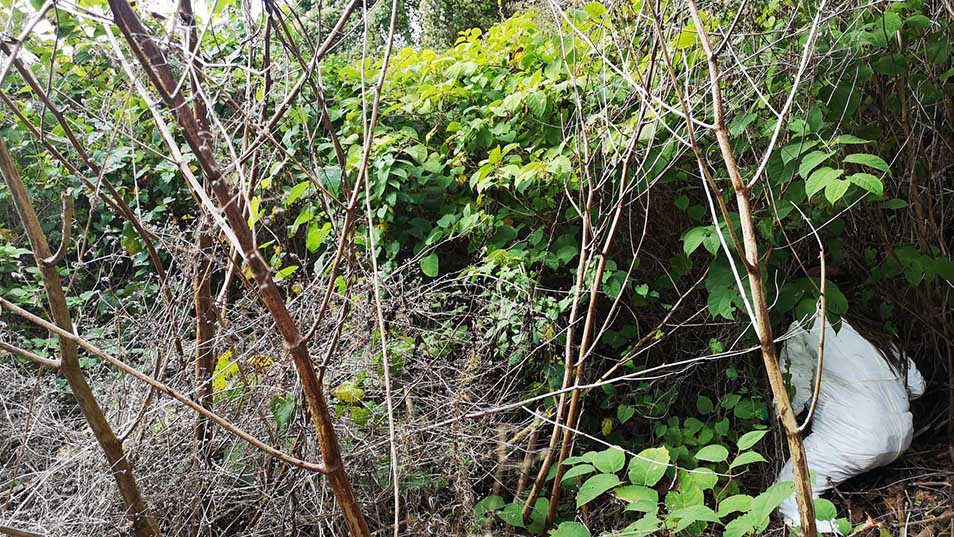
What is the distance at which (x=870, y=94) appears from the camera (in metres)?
2.91

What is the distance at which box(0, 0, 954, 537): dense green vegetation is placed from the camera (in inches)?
82.0

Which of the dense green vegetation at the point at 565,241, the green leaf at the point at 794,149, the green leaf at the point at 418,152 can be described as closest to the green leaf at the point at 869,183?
the dense green vegetation at the point at 565,241

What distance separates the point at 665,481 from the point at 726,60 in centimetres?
179

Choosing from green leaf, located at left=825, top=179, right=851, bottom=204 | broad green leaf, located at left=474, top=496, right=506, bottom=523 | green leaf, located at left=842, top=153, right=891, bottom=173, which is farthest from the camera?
broad green leaf, located at left=474, top=496, right=506, bottom=523

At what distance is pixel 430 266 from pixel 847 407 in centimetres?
182

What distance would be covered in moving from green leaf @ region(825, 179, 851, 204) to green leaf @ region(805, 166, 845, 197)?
0.03 metres

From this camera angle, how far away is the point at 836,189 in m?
2.05

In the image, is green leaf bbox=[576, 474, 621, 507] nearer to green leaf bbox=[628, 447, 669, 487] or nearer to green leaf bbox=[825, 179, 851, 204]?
green leaf bbox=[628, 447, 669, 487]

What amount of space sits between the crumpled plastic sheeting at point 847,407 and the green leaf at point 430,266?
4.79ft

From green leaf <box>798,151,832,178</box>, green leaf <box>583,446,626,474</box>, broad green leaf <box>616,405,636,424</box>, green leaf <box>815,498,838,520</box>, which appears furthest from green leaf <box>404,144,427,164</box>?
green leaf <box>815,498,838,520</box>

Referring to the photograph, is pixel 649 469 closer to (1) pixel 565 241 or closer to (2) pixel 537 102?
(1) pixel 565 241

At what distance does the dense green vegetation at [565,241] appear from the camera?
2.08 metres

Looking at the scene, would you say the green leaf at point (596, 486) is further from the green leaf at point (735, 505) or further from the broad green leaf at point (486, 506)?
the broad green leaf at point (486, 506)

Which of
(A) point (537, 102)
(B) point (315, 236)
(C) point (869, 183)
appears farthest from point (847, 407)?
(B) point (315, 236)
